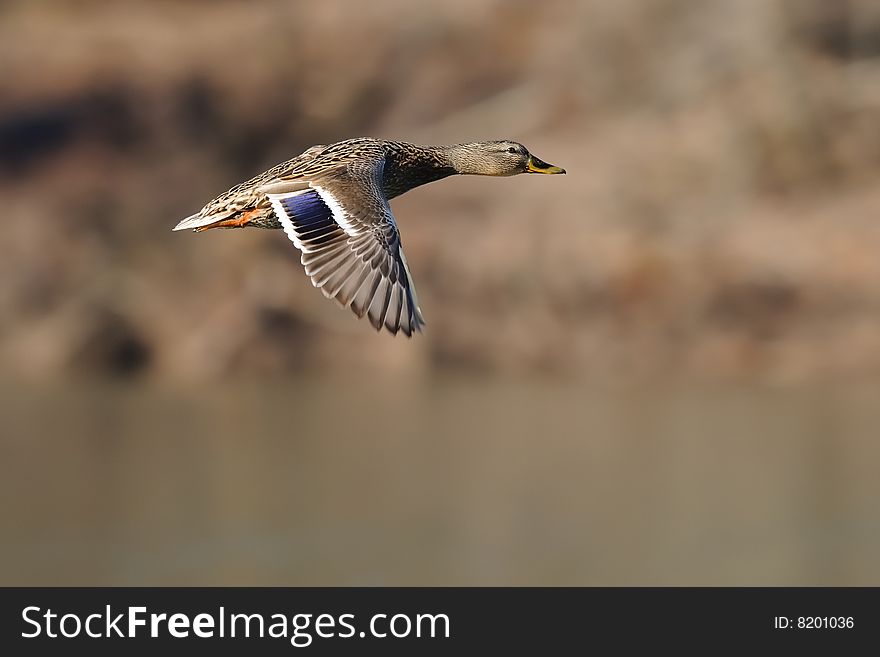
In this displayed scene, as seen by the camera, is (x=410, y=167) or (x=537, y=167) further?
(x=537, y=167)

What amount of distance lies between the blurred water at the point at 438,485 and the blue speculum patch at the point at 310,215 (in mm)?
8256

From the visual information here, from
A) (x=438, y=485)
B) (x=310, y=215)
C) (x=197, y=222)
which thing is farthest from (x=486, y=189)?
(x=310, y=215)

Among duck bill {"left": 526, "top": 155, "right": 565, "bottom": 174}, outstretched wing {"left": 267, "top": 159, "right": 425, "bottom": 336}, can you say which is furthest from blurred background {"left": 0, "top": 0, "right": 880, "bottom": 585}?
outstretched wing {"left": 267, "top": 159, "right": 425, "bottom": 336}

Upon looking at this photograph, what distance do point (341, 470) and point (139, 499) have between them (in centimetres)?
164

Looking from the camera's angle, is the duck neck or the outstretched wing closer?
the outstretched wing

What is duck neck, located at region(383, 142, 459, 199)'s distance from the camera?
523 centimetres

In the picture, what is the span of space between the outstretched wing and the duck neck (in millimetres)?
521

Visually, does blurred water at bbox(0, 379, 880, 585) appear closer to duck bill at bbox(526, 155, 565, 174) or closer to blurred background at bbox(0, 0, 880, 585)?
blurred background at bbox(0, 0, 880, 585)

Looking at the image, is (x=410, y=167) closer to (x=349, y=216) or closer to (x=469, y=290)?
(x=349, y=216)

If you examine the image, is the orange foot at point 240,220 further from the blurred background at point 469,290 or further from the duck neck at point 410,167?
the blurred background at point 469,290

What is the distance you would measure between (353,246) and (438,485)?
10487 millimetres

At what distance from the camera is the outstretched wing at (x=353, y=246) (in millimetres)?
4148

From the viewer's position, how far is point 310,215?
448cm

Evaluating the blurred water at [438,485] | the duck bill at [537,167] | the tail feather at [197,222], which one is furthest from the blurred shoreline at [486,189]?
the tail feather at [197,222]
